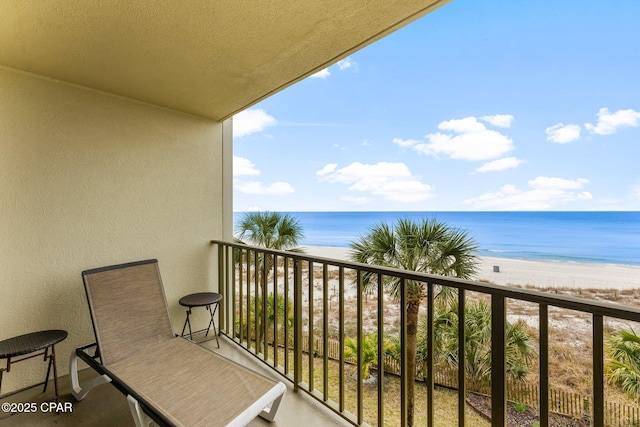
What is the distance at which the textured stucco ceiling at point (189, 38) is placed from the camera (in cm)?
163

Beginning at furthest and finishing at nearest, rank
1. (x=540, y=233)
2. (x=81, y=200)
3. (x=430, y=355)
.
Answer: (x=540, y=233), (x=81, y=200), (x=430, y=355)

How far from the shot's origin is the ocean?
1709 centimetres

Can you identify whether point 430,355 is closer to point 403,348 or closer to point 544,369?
point 403,348

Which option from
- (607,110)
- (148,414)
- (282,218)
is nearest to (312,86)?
(282,218)

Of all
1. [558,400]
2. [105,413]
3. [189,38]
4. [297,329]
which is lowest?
[558,400]

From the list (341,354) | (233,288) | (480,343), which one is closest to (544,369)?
(341,354)

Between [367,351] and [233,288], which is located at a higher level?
[233,288]

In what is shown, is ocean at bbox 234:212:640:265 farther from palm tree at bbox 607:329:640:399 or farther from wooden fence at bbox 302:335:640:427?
palm tree at bbox 607:329:640:399

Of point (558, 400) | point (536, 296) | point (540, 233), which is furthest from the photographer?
point (540, 233)

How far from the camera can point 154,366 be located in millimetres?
2090

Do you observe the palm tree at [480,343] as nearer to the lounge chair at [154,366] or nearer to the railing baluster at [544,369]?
the railing baluster at [544,369]

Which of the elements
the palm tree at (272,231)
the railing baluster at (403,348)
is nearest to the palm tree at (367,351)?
the palm tree at (272,231)

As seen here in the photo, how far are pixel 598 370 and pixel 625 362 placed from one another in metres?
4.87

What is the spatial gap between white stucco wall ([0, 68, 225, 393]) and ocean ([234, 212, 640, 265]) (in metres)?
11.8
